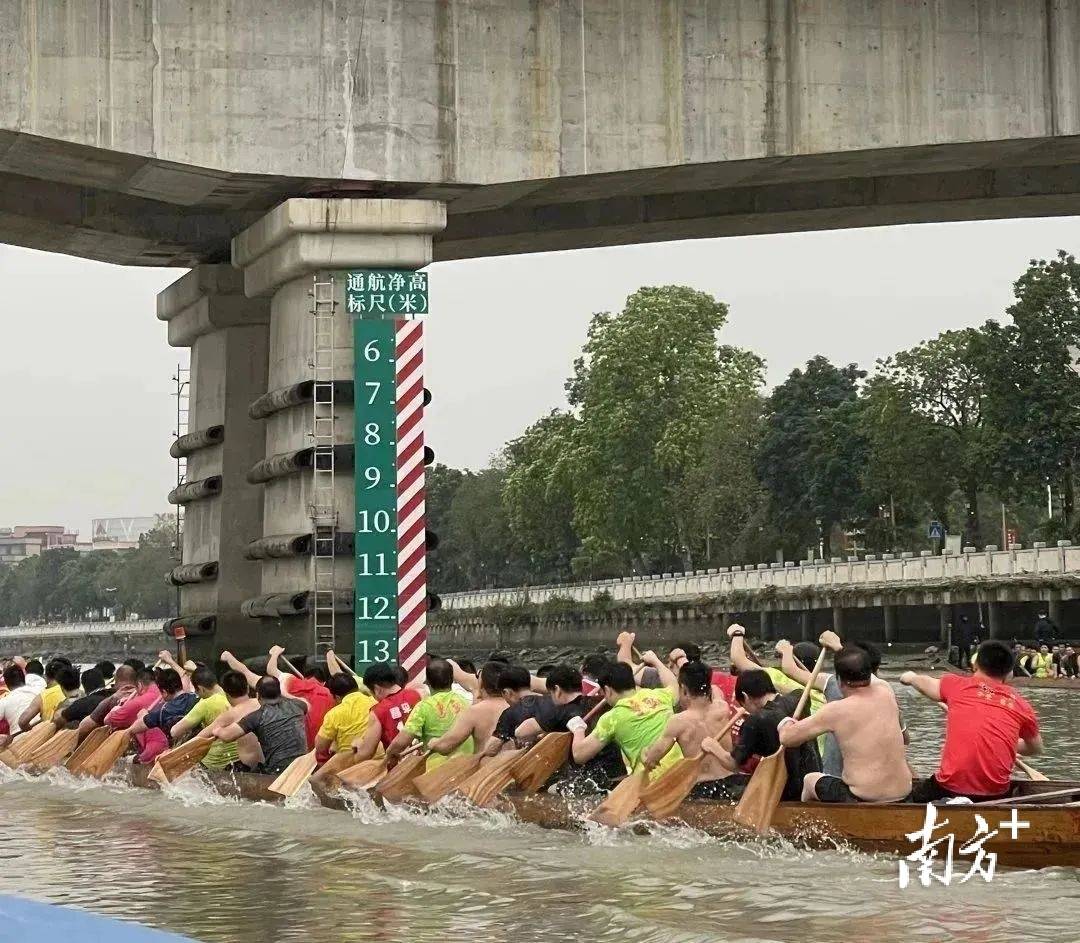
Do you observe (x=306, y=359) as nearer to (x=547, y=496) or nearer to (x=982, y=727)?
(x=982, y=727)

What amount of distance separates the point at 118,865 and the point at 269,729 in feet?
12.0

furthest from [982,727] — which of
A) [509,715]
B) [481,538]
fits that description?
[481,538]

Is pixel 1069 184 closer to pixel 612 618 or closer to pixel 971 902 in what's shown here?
pixel 971 902

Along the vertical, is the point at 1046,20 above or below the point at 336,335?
above

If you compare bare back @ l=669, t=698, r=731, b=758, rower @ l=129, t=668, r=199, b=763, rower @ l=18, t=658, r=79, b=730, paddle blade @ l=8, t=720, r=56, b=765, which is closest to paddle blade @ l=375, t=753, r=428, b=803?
bare back @ l=669, t=698, r=731, b=758

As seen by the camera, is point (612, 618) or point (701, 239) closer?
point (701, 239)

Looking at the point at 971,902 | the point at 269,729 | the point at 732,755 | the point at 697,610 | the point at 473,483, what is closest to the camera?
the point at 971,902

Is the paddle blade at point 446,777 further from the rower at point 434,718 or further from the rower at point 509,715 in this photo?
the rower at point 434,718

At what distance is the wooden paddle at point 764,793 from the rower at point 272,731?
19.4 feet

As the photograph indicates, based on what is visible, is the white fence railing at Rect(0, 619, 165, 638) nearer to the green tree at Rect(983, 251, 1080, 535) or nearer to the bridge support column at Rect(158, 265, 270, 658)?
the green tree at Rect(983, 251, 1080, 535)

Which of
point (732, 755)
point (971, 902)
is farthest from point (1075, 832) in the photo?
point (732, 755)

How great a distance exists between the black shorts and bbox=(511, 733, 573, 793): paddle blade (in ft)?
9.09

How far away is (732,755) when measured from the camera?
47.2ft

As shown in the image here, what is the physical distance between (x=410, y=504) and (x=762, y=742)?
1027cm
